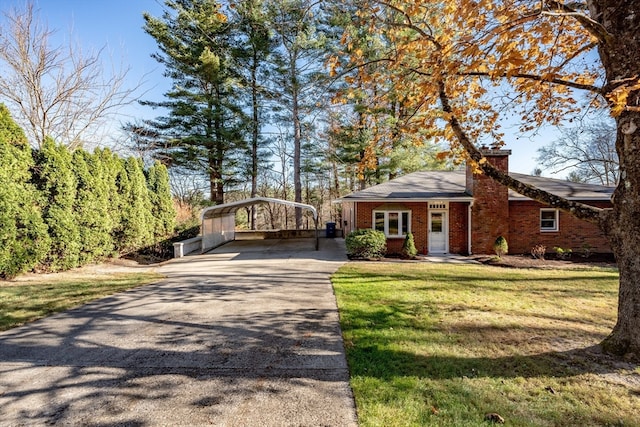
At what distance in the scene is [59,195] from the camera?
9203 millimetres

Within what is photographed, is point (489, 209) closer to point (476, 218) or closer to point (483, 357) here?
point (476, 218)

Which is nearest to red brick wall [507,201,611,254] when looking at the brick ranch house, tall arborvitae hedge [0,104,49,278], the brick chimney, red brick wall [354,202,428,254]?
the brick ranch house

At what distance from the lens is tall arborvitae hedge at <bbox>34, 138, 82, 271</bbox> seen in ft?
29.5

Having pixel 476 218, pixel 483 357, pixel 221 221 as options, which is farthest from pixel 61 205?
pixel 476 218

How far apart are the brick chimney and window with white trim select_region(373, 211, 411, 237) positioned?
9.00 feet

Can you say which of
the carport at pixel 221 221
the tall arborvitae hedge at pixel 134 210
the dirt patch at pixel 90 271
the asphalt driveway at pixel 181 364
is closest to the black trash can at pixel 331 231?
the carport at pixel 221 221

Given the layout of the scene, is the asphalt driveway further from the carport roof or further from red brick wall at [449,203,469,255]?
red brick wall at [449,203,469,255]

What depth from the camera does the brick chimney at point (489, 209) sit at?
1275 cm

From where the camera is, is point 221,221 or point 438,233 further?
point 221,221

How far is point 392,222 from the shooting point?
13.6 meters

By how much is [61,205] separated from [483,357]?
1145 centimetres

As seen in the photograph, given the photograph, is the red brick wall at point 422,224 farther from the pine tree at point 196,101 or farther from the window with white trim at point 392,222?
the pine tree at point 196,101

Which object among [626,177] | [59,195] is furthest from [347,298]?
[59,195]

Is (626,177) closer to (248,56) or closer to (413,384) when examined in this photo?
(413,384)
